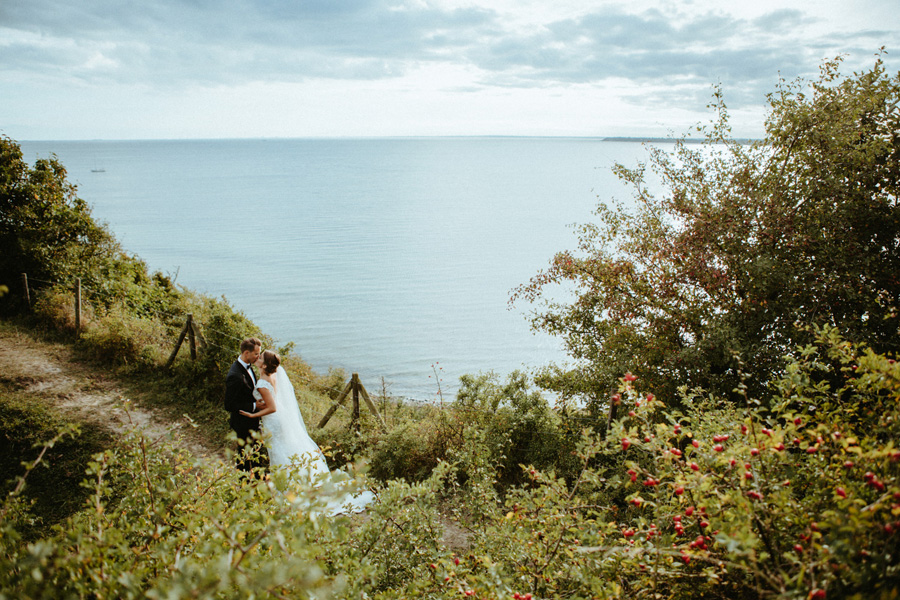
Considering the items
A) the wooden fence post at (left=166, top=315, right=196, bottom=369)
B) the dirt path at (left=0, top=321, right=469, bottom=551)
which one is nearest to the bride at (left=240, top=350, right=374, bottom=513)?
the dirt path at (left=0, top=321, right=469, bottom=551)

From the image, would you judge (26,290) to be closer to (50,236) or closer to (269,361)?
(50,236)

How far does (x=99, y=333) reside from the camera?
11516mm

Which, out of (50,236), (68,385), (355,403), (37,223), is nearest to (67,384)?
(68,385)

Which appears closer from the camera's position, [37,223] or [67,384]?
[67,384]

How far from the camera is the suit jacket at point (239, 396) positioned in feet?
20.4

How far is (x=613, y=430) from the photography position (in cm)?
287

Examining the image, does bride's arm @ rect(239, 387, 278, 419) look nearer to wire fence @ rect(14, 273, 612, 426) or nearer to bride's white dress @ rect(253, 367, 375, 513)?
bride's white dress @ rect(253, 367, 375, 513)

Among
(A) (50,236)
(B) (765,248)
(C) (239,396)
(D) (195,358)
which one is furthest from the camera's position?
(A) (50,236)

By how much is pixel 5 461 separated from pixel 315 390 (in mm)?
6786

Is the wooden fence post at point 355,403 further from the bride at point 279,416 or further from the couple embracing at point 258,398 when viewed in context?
the couple embracing at point 258,398

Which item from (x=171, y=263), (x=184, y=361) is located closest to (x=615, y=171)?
(x=184, y=361)

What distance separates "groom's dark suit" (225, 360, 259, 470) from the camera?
245 inches

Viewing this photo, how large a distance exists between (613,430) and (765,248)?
589 centimetres

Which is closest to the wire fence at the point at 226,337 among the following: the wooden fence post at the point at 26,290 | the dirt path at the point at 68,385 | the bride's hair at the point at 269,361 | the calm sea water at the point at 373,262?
the wooden fence post at the point at 26,290
